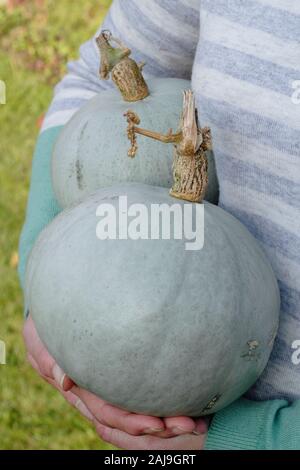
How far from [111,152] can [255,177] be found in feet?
0.69

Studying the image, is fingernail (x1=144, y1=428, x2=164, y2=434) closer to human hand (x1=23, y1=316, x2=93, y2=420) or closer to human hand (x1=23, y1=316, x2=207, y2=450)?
human hand (x1=23, y1=316, x2=207, y2=450)

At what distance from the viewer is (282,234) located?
112 centimetres

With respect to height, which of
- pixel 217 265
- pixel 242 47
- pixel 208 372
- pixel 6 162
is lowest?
pixel 6 162

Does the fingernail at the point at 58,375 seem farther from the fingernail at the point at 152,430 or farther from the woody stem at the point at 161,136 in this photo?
the woody stem at the point at 161,136

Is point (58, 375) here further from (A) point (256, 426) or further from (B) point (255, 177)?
(B) point (255, 177)

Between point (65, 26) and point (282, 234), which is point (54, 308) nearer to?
point (282, 234)

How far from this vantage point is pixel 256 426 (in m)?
1.15

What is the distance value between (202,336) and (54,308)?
0.19 meters

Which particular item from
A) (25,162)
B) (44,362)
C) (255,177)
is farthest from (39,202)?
(25,162)

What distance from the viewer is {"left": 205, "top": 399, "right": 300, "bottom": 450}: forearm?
1124 millimetres

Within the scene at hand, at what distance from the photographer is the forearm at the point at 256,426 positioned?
44.3 inches

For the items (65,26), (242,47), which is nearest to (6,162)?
(65,26)

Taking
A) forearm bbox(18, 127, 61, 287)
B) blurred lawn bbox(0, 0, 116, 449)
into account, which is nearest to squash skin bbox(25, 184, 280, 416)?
forearm bbox(18, 127, 61, 287)
